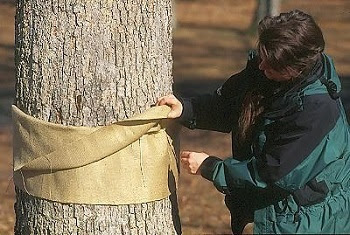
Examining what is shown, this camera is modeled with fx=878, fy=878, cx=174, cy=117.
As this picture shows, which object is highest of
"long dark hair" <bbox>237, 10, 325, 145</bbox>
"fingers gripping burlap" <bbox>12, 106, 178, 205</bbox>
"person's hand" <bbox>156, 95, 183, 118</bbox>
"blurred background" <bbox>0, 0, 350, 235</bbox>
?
"long dark hair" <bbox>237, 10, 325, 145</bbox>

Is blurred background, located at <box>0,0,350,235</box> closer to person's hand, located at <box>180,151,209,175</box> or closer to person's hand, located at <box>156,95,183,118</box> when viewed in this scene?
person's hand, located at <box>156,95,183,118</box>

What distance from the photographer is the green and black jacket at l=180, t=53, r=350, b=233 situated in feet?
11.5

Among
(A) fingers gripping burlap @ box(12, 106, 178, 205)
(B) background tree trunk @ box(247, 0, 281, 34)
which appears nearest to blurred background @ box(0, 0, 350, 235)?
(B) background tree trunk @ box(247, 0, 281, 34)

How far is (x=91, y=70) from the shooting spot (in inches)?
149

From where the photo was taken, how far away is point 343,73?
61.4ft

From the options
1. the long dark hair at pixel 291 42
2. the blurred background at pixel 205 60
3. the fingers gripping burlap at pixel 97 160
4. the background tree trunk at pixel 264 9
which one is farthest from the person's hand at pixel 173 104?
the background tree trunk at pixel 264 9

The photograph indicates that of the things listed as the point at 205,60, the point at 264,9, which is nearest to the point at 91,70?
the point at 205,60

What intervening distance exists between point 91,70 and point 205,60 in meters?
18.0

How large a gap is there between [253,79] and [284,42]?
0.41 meters

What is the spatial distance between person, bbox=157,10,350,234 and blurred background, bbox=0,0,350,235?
1857mm

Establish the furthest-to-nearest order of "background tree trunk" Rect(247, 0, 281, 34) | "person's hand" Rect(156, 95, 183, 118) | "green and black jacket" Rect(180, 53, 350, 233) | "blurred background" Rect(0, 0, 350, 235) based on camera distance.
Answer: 1. "background tree trunk" Rect(247, 0, 281, 34)
2. "blurred background" Rect(0, 0, 350, 235)
3. "person's hand" Rect(156, 95, 183, 118)
4. "green and black jacket" Rect(180, 53, 350, 233)

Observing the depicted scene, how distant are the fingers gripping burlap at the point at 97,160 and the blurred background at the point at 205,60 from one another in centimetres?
128

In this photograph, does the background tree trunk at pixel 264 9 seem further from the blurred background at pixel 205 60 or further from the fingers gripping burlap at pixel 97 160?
the fingers gripping burlap at pixel 97 160

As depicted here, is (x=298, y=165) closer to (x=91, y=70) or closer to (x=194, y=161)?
(x=194, y=161)
